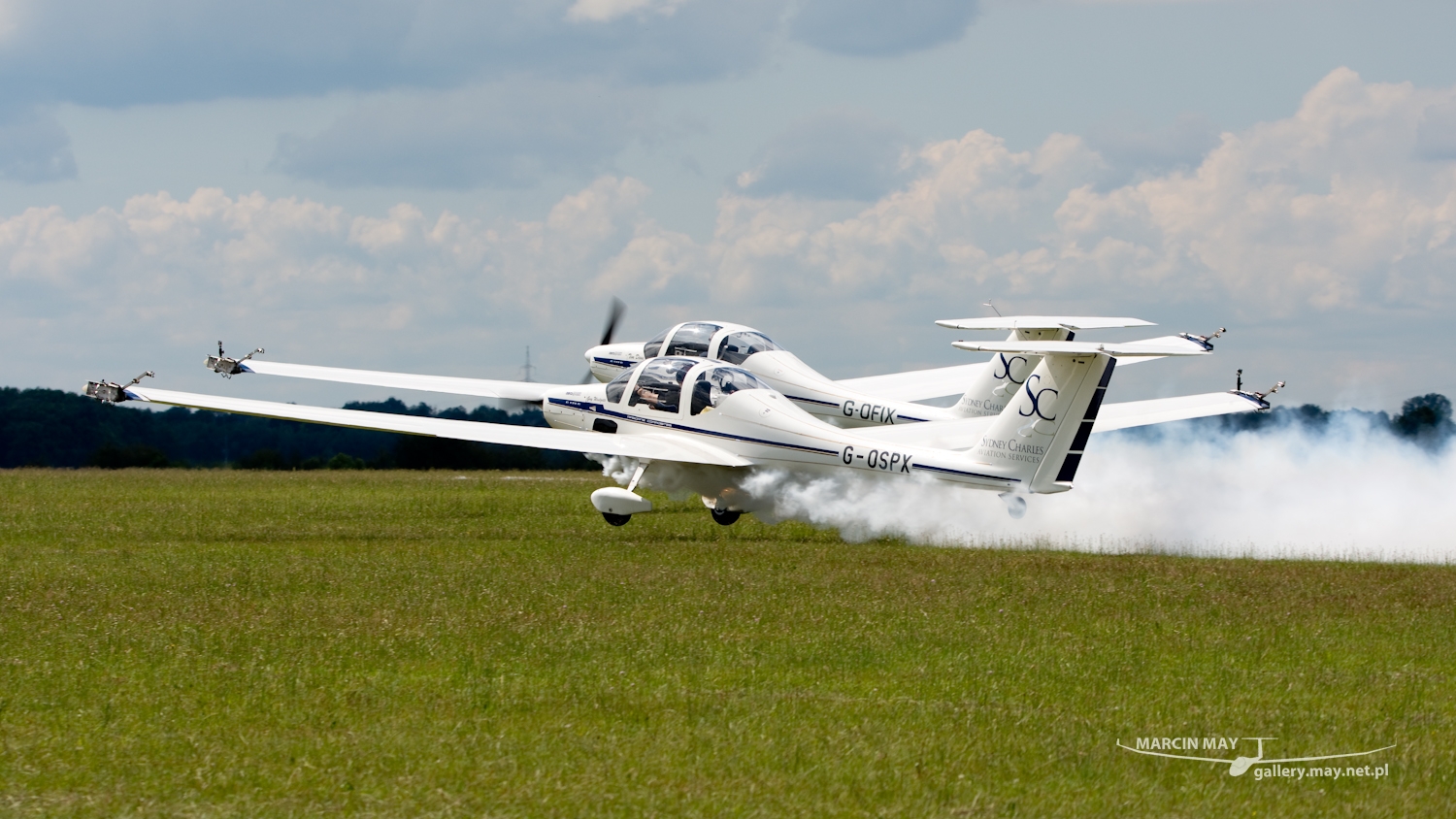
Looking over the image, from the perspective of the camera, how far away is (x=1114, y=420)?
68.4 feet

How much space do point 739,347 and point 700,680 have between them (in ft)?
50.1

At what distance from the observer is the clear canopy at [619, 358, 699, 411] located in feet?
67.1

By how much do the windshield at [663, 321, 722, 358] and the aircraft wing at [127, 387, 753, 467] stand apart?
165 inches

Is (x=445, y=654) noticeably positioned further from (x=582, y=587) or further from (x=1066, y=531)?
(x=1066, y=531)

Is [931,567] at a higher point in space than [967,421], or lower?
lower

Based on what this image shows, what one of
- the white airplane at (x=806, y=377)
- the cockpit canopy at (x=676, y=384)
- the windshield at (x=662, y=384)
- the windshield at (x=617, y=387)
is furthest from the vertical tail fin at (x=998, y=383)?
the windshield at (x=617, y=387)

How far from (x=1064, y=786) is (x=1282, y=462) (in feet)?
52.0

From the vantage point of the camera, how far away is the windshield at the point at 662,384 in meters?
20.4

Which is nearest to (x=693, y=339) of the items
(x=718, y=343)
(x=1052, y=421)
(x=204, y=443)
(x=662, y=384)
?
(x=718, y=343)

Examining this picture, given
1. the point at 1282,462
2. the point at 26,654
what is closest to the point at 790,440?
the point at 1282,462

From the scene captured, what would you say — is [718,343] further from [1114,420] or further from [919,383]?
[1114,420]

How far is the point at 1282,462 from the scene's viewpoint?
71.1 ft

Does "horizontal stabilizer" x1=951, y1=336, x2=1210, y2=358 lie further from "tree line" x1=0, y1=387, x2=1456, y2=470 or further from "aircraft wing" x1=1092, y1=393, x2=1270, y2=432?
"tree line" x1=0, y1=387, x2=1456, y2=470

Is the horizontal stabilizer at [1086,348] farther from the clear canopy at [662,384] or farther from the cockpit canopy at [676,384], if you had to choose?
the clear canopy at [662,384]
